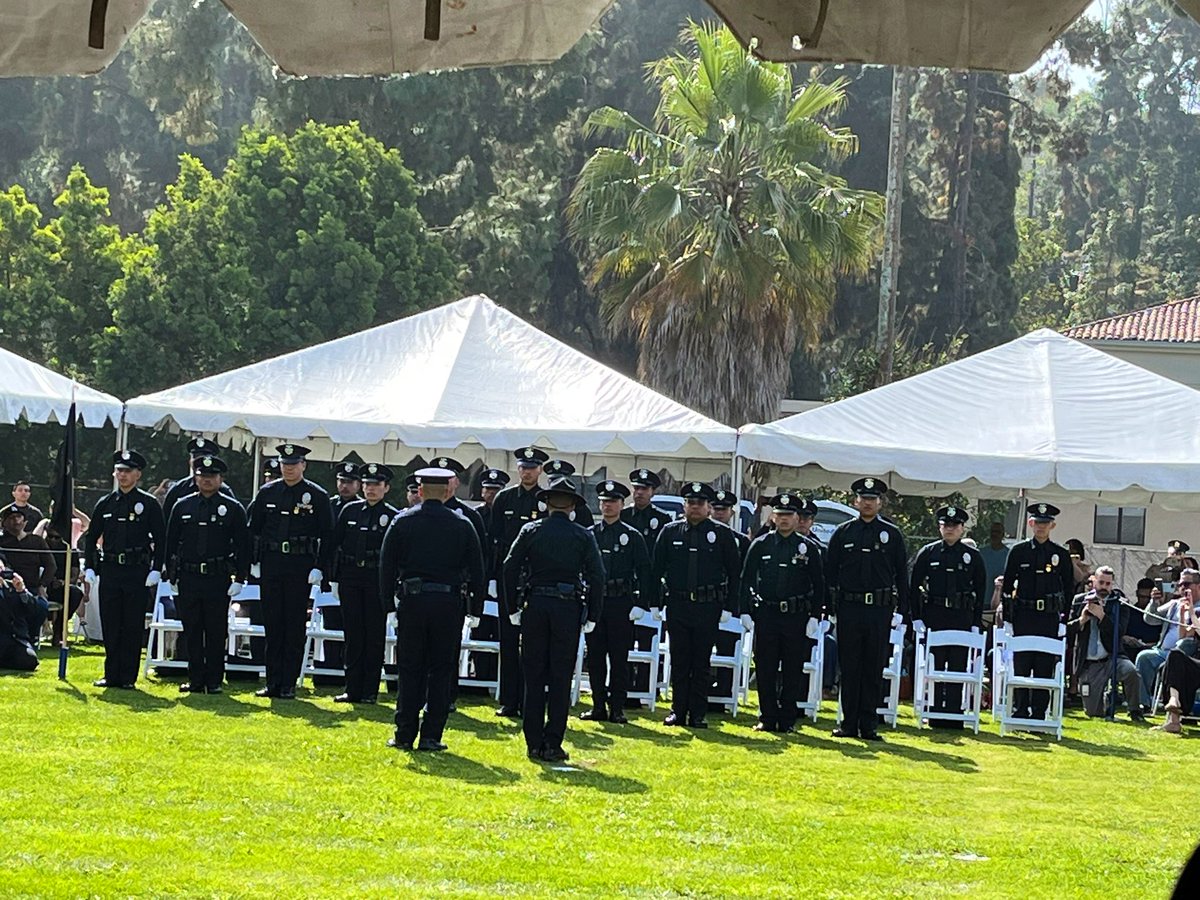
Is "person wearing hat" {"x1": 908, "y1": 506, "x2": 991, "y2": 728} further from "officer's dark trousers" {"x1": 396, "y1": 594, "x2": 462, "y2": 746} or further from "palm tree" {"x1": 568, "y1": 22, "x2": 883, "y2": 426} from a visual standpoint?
"palm tree" {"x1": 568, "y1": 22, "x2": 883, "y2": 426}

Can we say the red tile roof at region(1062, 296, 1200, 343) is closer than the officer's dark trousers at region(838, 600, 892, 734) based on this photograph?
No

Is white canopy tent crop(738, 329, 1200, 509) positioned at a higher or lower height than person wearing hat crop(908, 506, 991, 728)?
higher

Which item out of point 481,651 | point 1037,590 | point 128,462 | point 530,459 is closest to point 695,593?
point 530,459

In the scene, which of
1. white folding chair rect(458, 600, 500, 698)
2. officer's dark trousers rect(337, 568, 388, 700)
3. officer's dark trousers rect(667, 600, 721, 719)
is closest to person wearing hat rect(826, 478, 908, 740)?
officer's dark trousers rect(667, 600, 721, 719)

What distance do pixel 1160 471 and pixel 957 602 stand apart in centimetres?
247

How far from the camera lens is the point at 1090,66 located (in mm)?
56688

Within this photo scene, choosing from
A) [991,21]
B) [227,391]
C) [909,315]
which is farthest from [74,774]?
[909,315]

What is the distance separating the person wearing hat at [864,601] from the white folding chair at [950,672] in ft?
2.19

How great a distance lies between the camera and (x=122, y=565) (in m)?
15.6

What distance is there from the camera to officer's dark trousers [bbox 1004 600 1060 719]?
17.0m

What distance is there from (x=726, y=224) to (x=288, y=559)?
13.9m

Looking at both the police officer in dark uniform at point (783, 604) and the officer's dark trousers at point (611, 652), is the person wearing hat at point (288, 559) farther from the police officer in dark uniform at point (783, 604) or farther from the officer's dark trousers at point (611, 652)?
the police officer in dark uniform at point (783, 604)

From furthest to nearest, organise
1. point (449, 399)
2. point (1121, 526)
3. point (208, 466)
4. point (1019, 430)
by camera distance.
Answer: point (1121, 526) < point (449, 399) < point (1019, 430) < point (208, 466)

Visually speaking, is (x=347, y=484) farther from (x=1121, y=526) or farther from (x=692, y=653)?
(x=1121, y=526)
